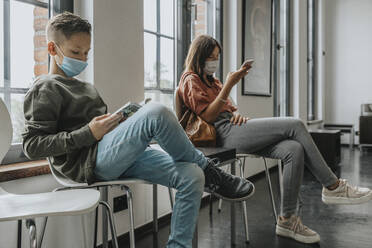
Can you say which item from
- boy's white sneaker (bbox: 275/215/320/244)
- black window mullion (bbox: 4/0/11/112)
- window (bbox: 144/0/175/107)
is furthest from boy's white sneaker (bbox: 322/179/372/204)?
black window mullion (bbox: 4/0/11/112)

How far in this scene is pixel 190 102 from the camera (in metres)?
1.93

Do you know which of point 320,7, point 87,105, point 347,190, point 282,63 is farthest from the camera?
point 320,7

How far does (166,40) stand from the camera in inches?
101

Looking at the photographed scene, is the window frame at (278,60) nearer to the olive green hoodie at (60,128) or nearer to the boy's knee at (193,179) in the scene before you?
the boy's knee at (193,179)

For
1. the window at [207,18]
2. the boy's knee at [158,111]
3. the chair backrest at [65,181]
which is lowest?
the chair backrest at [65,181]

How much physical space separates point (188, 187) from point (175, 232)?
0.16 m

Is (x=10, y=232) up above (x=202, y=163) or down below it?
below

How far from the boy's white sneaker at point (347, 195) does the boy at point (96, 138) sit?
2.49 feet

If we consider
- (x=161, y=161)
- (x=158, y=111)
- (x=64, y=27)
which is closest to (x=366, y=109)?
(x=161, y=161)

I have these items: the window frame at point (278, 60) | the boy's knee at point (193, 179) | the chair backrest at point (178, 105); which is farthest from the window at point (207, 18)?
the boy's knee at point (193, 179)

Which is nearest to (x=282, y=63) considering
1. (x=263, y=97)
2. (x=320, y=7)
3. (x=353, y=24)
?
(x=263, y=97)

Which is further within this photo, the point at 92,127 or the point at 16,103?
the point at 16,103

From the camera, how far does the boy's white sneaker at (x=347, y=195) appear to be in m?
1.89

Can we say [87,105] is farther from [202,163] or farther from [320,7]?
[320,7]
